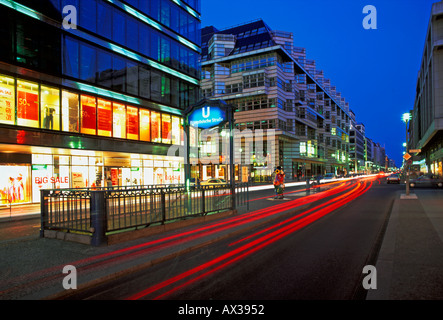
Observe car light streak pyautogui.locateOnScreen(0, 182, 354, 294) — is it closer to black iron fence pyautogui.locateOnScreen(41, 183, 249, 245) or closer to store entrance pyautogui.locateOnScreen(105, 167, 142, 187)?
black iron fence pyautogui.locateOnScreen(41, 183, 249, 245)

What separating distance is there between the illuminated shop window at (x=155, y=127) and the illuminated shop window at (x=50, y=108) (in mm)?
9726

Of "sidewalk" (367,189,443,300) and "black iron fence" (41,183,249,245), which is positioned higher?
"black iron fence" (41,183,249,245)

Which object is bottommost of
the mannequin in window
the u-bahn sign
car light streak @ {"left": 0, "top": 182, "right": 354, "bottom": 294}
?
car light streak @ {"left": 0, "top": 182, "right": 354, "bottom": 294}

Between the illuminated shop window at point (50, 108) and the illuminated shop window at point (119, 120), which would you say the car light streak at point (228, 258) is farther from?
the illuminated shop window at point (119, 120)

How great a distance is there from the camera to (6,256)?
677 cm

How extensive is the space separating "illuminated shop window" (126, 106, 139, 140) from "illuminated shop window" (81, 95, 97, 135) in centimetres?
348

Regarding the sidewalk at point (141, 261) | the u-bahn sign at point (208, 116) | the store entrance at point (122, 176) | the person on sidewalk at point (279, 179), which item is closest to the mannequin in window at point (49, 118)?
the store entrance at point (122, 176)

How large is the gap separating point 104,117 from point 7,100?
715 cm

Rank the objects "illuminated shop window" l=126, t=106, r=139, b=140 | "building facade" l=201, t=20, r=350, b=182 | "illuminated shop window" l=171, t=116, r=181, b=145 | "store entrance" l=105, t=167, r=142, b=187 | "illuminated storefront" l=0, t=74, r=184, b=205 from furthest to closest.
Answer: "building facade" l=201, t=20, r=350, b=182, "illuminated shop window" l=171, t=116, r=181, b=145, "illuminated shop window" l=126, t=106, r=139, b=140, "store entrance" l=105, t=167, r=142, b=187, "illuminated storefront" l=0, t=74, r=184, b=205

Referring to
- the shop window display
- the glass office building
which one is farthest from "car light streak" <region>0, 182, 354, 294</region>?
the shop window display

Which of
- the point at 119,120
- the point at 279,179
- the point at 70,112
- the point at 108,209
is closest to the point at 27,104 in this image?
the point at 70,112

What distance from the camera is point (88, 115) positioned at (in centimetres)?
2411

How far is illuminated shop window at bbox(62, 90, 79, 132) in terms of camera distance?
2242 centimetres
